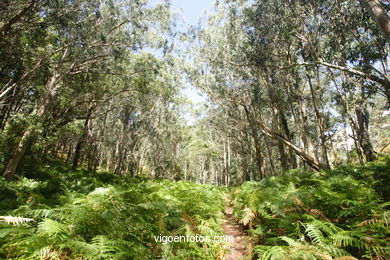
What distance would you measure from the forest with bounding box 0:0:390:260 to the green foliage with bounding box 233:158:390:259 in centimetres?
3

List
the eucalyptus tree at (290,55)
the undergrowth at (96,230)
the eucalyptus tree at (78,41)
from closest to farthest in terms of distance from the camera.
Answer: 1. the undergrowth at (96,230)
2. the eucalyptus tree at (78,41)
3. the eucalyptus tree at (290,55)

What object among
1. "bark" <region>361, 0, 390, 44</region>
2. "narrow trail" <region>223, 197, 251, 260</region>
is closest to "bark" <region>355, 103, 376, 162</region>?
"bark" <region>361, 0, 390, 44</region>

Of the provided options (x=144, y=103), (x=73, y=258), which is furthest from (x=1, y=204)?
(x=144, y=103)

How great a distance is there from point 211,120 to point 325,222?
68.6ft

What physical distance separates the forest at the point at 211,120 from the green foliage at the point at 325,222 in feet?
0.10

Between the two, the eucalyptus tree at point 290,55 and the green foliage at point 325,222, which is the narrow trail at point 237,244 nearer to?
the green foliage at point 325,222

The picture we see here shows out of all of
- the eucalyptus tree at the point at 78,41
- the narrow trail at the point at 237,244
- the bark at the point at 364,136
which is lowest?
the narrow trail at the point at 237,244

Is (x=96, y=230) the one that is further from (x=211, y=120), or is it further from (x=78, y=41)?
(x=211, y=120)

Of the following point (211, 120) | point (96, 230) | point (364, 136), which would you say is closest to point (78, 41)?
point (96, 230)

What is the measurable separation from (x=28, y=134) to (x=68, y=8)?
6.15 metres

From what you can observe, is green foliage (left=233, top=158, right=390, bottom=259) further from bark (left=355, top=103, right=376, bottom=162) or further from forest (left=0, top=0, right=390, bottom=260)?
bark (left=355, top=103, right=376, bottom=162)

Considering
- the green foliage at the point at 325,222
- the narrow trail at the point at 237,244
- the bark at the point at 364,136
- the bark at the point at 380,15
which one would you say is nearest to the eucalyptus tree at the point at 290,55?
the bark at the point at 364,136

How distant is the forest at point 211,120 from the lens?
314 cm

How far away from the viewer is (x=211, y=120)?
2406 centimetres
